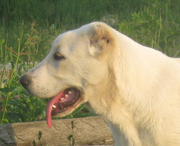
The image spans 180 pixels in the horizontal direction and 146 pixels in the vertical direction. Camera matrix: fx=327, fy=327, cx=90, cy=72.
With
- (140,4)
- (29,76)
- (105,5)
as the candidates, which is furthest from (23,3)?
(29,76)

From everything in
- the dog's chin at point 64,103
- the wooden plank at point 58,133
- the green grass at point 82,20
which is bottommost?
the green grass at point 82,20

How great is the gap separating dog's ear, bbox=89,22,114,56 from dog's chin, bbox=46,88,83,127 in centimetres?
42

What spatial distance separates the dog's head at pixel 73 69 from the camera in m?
2.80

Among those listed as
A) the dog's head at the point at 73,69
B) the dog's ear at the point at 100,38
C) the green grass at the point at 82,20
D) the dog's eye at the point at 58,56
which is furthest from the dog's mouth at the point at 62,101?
the green grass at the point at 82,20

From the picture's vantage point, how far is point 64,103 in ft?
9.71

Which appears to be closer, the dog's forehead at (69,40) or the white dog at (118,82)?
the white dog at (118,82)

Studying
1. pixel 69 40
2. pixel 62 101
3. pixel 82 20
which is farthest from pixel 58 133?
pixel 82 20

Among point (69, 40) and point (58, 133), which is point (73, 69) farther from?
point (58, 133)

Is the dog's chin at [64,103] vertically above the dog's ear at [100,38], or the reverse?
the dog's ear at [100,38]

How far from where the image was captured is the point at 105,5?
12.4m

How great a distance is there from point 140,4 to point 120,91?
9.43 meters

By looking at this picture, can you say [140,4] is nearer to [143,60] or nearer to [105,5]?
[105,5]

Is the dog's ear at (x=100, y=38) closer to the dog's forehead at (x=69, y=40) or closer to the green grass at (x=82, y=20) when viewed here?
the dog's forehead at (x=69, y=40)

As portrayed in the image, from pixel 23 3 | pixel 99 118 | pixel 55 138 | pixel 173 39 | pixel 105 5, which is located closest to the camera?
pixel 55 138
